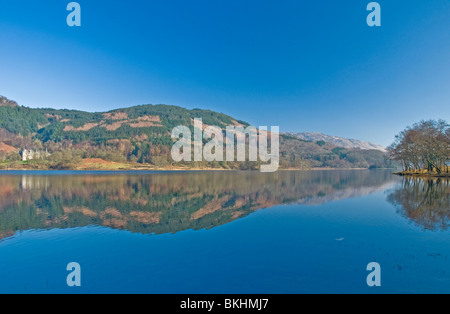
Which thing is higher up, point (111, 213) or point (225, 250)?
point (225, 250)

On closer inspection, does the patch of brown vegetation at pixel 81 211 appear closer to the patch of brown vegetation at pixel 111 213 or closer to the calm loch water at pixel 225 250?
the calm loch water at pixel 225 250

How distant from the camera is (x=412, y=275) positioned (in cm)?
1123

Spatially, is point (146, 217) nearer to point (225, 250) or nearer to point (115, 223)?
point (115, 223)

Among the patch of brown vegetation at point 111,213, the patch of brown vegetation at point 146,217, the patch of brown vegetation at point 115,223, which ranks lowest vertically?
the patch of brown vegetation at point 146,217

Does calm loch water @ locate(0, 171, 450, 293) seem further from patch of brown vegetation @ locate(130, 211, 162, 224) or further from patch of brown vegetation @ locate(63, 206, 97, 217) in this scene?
patch of brown vegetation @ locate(63, 206, 97, 217)

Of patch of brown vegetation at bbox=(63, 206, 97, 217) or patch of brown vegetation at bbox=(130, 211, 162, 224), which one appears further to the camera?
patch of brown vegetation at bbox=(63, 206, 97, 217)

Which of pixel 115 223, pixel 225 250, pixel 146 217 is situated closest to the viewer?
pixel 225 250

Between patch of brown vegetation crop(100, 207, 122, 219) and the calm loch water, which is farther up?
the calm loch water

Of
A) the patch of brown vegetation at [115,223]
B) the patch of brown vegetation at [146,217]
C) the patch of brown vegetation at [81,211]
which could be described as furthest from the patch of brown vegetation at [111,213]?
the patch of brown vegetation at [115,223]

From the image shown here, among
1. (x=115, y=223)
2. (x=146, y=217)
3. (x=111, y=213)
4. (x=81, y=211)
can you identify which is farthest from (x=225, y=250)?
A: (x=81, y=211)

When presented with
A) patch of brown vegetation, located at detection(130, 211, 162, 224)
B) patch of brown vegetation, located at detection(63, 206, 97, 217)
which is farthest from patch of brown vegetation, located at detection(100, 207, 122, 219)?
patch of brown vegetation, located at detection(130, 211, 162, 224)

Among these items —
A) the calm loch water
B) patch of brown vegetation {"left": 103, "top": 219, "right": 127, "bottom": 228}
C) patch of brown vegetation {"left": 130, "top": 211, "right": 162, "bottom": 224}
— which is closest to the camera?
the calm loch water
